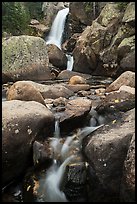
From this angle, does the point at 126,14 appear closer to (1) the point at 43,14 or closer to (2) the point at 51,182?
(2) the point at 51,182

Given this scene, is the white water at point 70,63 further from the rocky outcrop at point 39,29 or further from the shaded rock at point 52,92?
the shaded rock at point 52,92

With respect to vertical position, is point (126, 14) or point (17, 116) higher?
point (126, 14)

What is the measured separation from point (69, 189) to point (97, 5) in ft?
44.3

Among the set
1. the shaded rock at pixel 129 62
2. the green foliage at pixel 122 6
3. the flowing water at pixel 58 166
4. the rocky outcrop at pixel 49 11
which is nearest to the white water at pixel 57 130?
the flowing water at pixel 58 166

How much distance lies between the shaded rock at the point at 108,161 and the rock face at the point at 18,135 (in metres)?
0.89

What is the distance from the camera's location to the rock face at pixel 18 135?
3.87 meters

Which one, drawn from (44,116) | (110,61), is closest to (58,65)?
(110,61)

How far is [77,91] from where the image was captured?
25.7 feet

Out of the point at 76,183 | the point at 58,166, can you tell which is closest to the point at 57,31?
the point at 58,166

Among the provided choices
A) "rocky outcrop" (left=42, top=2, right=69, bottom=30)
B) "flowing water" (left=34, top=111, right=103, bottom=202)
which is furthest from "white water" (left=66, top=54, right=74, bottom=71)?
"flowing water" (left=34, top=111, right=103, bottom=202)

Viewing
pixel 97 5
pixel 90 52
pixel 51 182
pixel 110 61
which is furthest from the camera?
pixel 97 5

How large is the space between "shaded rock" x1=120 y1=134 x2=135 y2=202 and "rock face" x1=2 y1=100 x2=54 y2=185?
1.43 meters

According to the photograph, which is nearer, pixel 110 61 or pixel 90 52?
pixel 110 61

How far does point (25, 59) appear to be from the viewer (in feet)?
33.1
